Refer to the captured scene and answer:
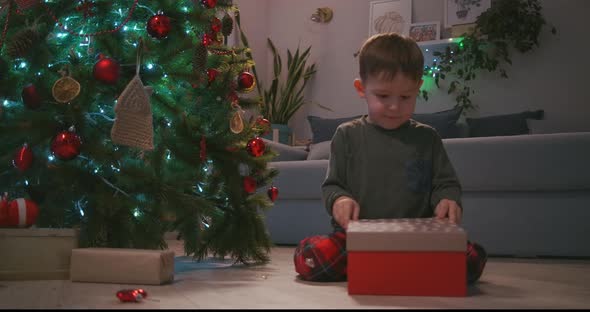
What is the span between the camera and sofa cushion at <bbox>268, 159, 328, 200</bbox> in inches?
118

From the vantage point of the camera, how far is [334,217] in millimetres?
1574

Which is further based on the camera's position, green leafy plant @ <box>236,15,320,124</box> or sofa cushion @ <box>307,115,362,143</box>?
green leafy plant @ <box>236,15,320,124</box>

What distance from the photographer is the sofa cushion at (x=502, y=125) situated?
134 inches

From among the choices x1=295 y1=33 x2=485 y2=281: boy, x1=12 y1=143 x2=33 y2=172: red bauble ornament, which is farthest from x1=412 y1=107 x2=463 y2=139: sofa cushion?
x1=12 y1=143 x2=33 y2=172: red bauble ornament

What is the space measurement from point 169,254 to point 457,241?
713mm

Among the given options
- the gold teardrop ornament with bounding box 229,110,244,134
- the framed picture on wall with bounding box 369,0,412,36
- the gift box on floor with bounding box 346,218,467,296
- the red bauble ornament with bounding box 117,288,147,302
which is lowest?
the red bauble ornament with bounding box 117,288,147,302

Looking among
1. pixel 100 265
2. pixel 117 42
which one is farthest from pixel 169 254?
pixel 117 42

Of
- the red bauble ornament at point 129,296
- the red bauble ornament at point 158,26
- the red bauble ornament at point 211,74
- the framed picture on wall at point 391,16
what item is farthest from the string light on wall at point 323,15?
the red bauble ornament at point 129,296

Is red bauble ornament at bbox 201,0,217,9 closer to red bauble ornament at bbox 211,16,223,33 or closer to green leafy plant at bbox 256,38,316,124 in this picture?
red bauble ornament at bbox 211,16,223,33

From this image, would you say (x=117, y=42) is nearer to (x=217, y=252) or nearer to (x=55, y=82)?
(x=55, y=82)

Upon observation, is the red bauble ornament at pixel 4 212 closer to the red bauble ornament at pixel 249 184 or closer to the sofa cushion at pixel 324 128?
the red bauble ornament at pixel 249 184

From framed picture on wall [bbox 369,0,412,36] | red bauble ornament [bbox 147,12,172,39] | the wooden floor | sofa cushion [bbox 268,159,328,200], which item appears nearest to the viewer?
the wooden floor

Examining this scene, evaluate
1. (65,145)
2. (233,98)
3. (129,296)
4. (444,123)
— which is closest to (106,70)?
(65,145)

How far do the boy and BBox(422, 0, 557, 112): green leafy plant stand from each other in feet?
7.98
